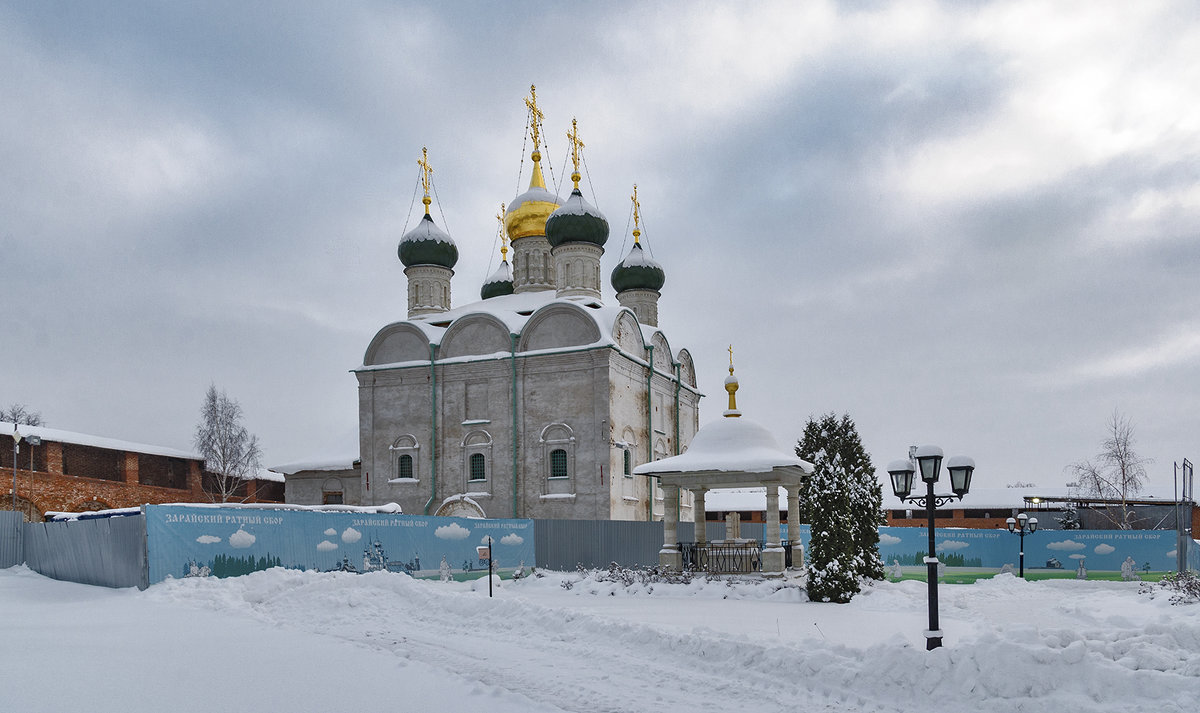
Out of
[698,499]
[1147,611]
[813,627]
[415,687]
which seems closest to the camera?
[415,687]

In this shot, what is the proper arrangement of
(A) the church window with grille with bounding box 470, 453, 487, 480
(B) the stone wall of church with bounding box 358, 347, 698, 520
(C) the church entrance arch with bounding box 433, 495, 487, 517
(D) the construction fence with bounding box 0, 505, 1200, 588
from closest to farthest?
(D) the construction fence with bounding box 0, 505, 1200, 588 < (B) the stone wall of church with bounding box 358, 347, 698, 520 < (C) the church entrance arch with bounding box 433, 495, 487, 517 < (A) the church window with grille with bounding box 470, 453, 487, 480

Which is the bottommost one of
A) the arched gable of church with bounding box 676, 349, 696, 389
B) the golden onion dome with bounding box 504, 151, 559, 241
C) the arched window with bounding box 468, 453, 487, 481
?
the arched window with bounding box 468, 453, 487, 481

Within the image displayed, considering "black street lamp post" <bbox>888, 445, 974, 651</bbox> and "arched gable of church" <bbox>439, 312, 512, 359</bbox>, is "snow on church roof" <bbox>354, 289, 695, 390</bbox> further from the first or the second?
"black street lamp post" <bbox>888, 445, 974, 651</bbox>

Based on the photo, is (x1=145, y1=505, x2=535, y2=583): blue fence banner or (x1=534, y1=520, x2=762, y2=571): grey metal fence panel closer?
(x1=145, y1=505, x2=535, y2=583): blue fence banner

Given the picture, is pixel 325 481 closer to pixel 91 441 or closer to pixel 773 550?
pixel 91 441

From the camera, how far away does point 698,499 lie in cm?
2308

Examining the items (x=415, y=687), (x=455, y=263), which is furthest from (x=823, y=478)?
(x=455, y=263)

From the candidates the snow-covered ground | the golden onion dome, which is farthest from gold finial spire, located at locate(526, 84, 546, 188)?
the snow-covered ground

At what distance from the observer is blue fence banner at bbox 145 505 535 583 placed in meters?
15.5

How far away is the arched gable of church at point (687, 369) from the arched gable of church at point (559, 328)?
624 centimetres

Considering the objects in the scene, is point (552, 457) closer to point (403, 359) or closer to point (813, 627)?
point (403, 359)

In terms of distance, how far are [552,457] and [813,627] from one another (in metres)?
16.1

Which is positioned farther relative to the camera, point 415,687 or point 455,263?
point 455,263

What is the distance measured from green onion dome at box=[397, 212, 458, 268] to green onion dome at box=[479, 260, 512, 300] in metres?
4.60
